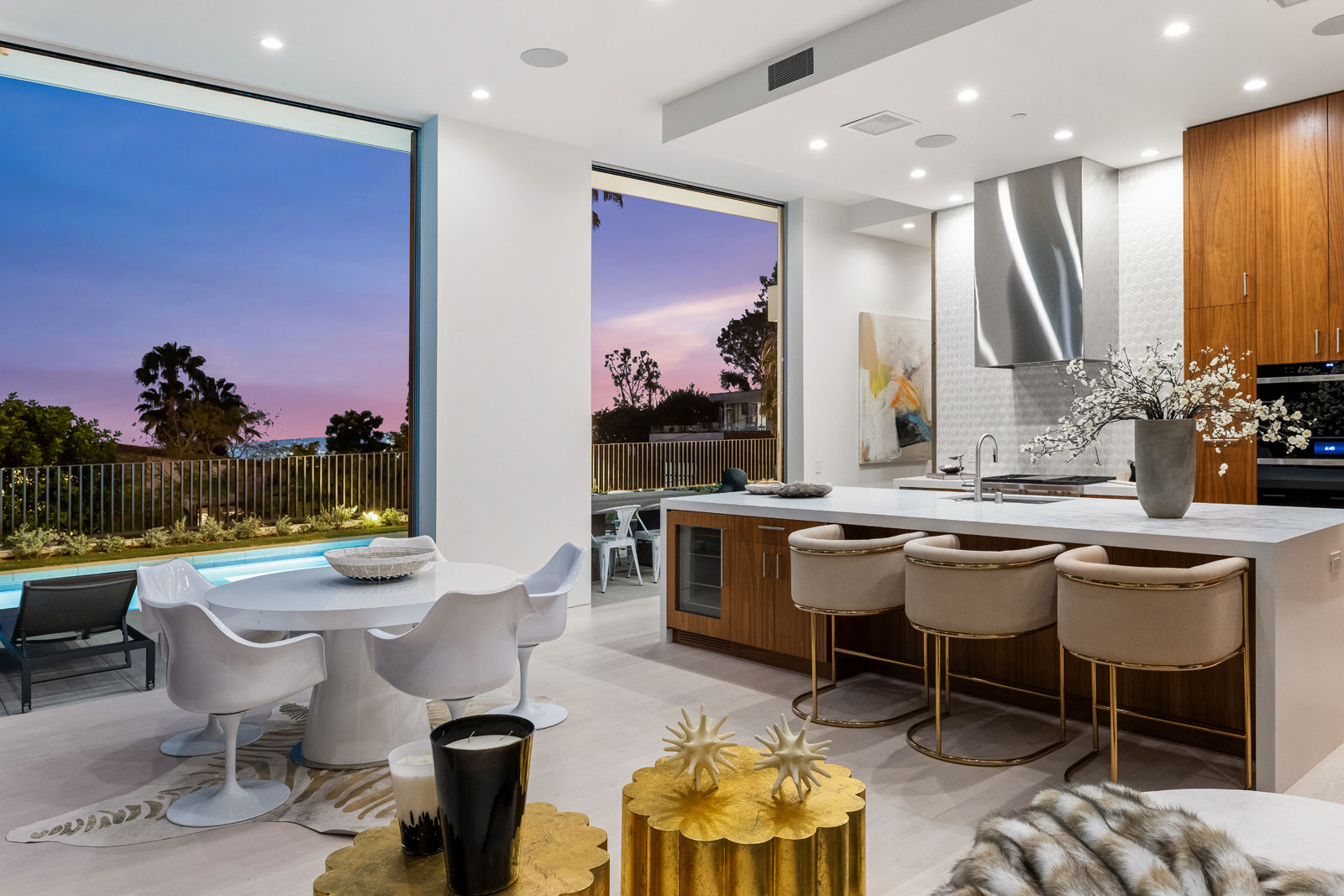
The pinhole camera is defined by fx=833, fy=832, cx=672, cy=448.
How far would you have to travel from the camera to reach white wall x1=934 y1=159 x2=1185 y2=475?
18.4 ft

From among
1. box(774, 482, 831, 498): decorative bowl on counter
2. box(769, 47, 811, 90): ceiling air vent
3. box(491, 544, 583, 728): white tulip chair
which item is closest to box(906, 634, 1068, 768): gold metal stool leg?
box(774, 482, 831, 498): decorative bowl on counter

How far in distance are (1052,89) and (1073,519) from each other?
2407mm

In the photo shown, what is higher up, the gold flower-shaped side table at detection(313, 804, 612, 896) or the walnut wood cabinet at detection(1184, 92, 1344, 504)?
the walnut wood cabinet at detection(1184, 92, 1344, 504)

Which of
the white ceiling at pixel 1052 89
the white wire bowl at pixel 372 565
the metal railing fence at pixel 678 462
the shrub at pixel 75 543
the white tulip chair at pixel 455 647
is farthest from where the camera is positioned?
the metal railing fence at pixel 678 462

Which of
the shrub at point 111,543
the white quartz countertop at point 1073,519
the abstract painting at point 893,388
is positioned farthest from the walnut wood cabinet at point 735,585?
the shrub at point 111,543

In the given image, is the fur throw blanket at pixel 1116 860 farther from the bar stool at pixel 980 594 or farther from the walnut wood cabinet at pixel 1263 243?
the walnut wood cabinet at pixel 1263 243

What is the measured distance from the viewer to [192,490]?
570cm

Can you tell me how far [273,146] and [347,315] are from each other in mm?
1589

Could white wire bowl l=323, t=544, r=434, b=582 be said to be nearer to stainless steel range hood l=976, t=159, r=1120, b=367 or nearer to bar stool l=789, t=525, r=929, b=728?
bar stool l=789, t=525, r=929, b=728

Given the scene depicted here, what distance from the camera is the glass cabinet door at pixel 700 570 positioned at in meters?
4.70

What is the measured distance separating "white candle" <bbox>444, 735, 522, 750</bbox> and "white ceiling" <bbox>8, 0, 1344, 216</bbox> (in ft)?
12.2

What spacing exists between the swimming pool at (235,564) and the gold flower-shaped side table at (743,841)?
436cm

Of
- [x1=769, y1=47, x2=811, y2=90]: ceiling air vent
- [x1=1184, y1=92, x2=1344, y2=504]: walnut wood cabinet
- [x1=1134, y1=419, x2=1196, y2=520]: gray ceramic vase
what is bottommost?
[x1=1134, y1=419, x2=1196, y2=520]: gray ceramic vase

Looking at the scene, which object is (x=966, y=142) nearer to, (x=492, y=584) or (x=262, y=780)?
(x=492, y=584)
